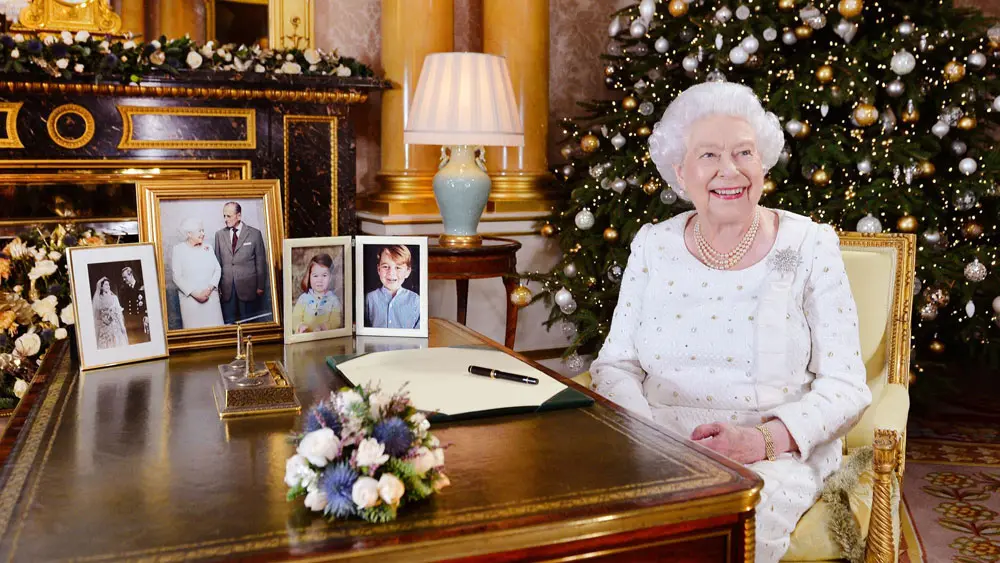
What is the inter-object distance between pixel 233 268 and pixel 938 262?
279 centimetres

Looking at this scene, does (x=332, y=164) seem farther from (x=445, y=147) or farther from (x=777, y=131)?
(x=777, y=131)

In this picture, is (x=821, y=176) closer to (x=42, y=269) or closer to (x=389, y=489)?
(x=42, y=269)

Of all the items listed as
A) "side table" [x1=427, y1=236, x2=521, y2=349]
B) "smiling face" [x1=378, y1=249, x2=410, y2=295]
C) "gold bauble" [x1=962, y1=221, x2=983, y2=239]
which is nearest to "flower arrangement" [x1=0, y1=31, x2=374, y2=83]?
"side table" [x1=427, y1=236, x2=521, y2=349]

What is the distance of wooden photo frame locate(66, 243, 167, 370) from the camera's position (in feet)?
5.45

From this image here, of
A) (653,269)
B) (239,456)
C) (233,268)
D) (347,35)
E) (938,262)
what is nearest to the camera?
(239,456)

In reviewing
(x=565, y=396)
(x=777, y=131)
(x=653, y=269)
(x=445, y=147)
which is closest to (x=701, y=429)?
(x=565, y=396)

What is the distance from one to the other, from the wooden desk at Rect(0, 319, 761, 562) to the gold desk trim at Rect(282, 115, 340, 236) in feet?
9.70

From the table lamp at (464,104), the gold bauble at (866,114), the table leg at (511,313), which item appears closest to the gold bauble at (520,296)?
the table leg at (511,313)

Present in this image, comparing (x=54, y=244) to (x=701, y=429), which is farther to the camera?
(x=54, y=244)

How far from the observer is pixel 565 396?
151 centimetres

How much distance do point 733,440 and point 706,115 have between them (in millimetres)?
733

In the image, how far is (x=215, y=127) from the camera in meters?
4.21

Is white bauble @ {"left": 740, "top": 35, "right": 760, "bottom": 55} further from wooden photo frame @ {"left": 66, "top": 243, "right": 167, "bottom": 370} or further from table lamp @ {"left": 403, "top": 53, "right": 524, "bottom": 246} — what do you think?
wooden photo frame @ {"left": 66, "top": 243, "right": 167, "bottom": 370}

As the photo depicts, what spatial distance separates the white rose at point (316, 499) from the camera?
104cm
